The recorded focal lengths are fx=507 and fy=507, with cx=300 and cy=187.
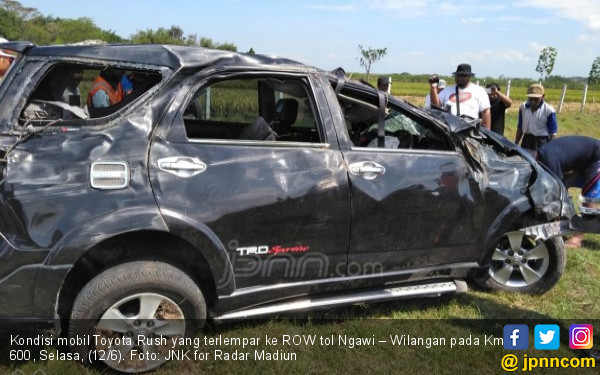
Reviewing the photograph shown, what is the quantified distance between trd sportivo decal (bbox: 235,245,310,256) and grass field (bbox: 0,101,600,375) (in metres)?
0.66

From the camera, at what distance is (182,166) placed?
278cm

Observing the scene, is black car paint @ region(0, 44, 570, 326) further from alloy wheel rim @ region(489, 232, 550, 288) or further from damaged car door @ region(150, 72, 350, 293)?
alloy wheel rim @ region(489, 232, 550, 288)

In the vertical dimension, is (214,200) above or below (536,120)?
below

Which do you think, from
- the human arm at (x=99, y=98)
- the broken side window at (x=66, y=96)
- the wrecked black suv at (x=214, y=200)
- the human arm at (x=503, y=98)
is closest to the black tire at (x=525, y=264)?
the wrecked black suv at (x=214, y=200)

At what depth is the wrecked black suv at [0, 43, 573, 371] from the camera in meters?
2.56

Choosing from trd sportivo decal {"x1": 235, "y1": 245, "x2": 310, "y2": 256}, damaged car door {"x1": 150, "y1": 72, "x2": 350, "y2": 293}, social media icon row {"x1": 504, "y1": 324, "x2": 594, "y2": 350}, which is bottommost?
social media icon row {"x1": 504, "y1": 324, "x2": 594, "y2": 350}

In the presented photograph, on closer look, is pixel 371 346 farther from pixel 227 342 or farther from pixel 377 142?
pixel 377 142

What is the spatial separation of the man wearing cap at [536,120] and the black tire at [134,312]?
584 cm

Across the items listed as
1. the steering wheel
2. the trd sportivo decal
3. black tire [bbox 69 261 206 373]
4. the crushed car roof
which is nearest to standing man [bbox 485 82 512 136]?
the steering wheel

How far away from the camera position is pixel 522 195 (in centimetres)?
386

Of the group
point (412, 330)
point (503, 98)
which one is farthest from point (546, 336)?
point (503, 98)

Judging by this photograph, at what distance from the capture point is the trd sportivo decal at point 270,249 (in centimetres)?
295

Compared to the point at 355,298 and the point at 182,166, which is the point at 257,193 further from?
the point at 355,298

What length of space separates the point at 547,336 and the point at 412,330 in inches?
37.3
